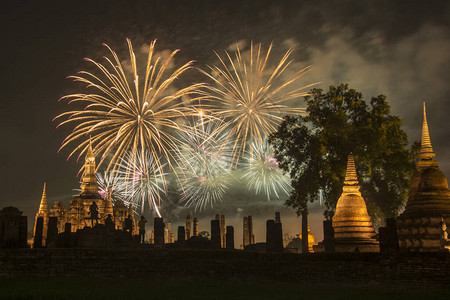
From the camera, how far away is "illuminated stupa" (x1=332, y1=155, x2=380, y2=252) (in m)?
23.7

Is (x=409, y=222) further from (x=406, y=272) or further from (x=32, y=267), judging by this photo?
(x=32, y=267)

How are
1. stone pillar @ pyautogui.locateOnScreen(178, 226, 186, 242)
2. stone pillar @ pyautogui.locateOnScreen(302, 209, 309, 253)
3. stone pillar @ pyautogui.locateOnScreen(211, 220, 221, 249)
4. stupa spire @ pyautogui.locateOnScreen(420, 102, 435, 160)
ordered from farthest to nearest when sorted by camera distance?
1. stone pillar @ pyautogui.locateOnScreen(302, 209, 309, 253)
2. stone pillar @ pyautogui.locateOnScreen(178, 226, 186, 242)
3. stupa spire @ pyautogui.locateOnScreen(420, 102, 435, 160)
4. stone pillar @ pyautogui.locateOnScreen(211, 220, 221, 249)

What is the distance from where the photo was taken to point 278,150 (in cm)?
3350

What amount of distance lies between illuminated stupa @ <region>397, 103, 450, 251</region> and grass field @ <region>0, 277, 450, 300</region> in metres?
8.35

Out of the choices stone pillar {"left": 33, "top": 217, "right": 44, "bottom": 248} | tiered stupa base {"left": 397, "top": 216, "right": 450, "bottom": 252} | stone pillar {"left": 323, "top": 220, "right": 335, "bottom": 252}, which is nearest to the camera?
stone pillar {"left": 323, "top": 220, "right": 335, "bottom": 252}

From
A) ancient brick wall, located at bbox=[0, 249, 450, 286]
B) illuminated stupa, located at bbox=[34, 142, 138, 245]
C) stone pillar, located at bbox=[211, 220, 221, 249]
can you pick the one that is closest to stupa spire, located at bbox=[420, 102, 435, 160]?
stone pillar, located at bbox=[211, 220, 221, 249]

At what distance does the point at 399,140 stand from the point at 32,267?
22.2m

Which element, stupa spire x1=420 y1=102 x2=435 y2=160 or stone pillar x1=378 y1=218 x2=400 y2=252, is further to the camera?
stupa spire x1=420 y1=102 x2=435 y2=160

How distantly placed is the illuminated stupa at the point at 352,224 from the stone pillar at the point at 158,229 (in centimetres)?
853

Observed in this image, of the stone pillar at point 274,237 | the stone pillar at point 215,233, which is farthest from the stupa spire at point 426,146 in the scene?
the stone pillar at point 215,233

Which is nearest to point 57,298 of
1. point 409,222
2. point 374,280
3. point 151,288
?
point 151,288

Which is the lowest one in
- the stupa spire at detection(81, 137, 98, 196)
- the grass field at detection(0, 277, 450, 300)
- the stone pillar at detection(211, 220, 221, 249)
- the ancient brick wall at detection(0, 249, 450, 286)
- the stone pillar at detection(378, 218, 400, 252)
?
the grass field at detection(0, 277, 450, 300)

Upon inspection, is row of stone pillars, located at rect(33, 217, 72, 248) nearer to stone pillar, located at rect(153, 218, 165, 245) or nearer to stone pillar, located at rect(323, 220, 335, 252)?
stone pillar, located at rect(153, 218, 165, 245)

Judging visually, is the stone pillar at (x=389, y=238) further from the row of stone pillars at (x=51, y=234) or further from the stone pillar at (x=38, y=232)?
the stone pillar at (x=38, y=232)
